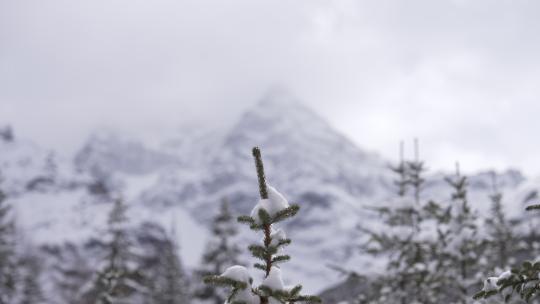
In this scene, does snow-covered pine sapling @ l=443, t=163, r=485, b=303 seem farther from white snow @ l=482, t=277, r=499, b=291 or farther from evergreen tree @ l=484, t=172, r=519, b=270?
white snow @ l=482, t=277, r=499, b=291

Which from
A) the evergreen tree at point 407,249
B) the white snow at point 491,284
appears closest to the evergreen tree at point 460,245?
the evergreen tree at point 407,249

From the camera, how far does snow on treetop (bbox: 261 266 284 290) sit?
3453 mm

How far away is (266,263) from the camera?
374cm

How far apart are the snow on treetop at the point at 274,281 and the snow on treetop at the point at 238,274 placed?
134 mm

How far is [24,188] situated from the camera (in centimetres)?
19138

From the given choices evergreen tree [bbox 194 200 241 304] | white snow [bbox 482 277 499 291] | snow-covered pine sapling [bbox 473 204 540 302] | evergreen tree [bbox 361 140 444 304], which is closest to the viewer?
snow-covered pine sapling [bbox 473 204 540 302]

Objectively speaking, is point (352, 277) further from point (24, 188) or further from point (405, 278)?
point (24, 188)

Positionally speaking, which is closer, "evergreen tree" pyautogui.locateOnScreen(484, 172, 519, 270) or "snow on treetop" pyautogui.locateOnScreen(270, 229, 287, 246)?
"snow on treetop" pyautogui.locateOnScreen(270, 229, 287, 246)

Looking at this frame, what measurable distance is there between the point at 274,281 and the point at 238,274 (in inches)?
9.9

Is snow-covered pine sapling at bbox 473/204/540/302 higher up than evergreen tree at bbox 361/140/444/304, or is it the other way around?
evergreen tree at bbox 361/140/444/304

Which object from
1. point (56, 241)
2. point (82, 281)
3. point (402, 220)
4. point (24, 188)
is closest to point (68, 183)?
point (24, 188)

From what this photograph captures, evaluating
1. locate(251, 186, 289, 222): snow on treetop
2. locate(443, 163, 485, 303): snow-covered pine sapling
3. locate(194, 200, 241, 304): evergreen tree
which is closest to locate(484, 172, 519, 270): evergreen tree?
locate(443, 163, 485, 303): snow-covered pine sapling

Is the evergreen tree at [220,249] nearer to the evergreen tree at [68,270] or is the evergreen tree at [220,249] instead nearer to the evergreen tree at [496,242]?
the evergreen tree at [496,242]

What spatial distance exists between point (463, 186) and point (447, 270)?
6.89 feet
